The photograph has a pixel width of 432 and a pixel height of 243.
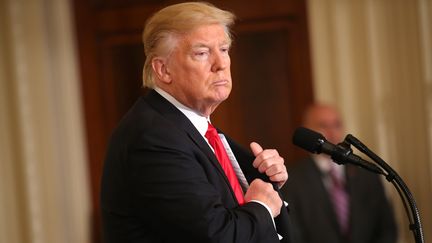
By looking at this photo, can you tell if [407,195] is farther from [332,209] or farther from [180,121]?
[332,209]

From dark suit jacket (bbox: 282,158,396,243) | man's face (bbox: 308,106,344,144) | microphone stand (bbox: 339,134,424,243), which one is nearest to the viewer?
microphone stand (bbox: 339,134,424,243)

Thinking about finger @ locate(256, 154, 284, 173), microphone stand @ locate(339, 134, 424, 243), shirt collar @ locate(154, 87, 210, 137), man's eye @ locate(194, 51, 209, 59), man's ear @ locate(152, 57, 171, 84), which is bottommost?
microphone stand @ locate(339, 134, 424, 243)

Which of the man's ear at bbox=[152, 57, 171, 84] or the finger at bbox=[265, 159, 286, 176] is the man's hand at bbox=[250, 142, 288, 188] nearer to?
the finger at bbox=[265, 159, 286, 176]

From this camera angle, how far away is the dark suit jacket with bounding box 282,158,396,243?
12.2 feet

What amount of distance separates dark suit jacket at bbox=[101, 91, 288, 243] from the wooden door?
2.64m

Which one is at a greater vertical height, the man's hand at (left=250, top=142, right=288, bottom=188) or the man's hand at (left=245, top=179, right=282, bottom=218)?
the man's hand at (left=250, top=142, right=288, bottom=188)

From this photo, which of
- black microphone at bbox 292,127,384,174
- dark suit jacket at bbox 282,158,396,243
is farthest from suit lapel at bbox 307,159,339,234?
black microphone at bbox 292,127,384,174

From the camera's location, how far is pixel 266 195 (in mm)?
1911

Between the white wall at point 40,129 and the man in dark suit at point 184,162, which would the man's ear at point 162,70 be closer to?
the man in dark suit at point 184,162

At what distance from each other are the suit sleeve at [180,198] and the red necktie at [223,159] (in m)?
0.16

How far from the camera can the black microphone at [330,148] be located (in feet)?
6.23

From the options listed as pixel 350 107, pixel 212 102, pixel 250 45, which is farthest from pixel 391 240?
pixel 212 102

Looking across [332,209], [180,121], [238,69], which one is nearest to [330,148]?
[180,121]

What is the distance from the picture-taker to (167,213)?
5.75 ft
